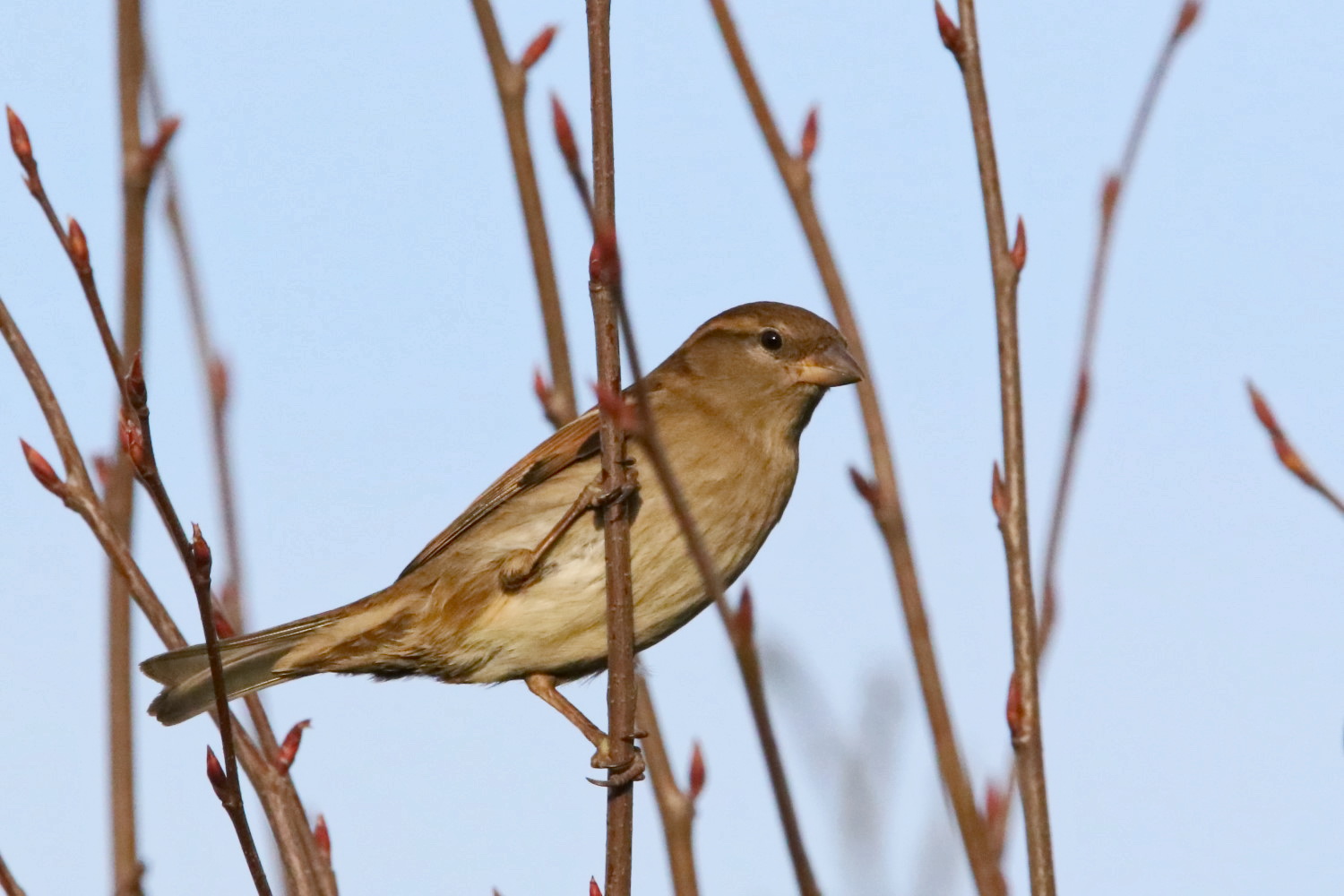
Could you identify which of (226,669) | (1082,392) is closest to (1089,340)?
(1082,392)

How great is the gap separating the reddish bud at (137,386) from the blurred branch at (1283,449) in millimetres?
1796

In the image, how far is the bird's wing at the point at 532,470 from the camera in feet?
16.6

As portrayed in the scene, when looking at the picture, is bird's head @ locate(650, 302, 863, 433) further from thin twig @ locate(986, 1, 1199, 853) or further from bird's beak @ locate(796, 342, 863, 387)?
thin twig @ locate(986, 1, 1199, 853)

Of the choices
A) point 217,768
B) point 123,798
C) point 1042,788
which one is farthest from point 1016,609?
point 123,798

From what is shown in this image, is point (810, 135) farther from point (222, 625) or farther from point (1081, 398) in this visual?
point (222, 625)

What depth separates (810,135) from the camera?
11.8 ft

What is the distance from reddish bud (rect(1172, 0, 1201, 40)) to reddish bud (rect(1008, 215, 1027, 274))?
0.50 meters

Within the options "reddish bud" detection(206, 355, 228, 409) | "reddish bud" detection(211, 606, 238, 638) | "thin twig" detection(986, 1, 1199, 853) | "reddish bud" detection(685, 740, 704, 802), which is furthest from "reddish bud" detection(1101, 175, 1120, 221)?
"reddish bud" detection(211, 606, 238, 638)

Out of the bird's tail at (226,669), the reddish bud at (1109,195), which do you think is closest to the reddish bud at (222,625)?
the bird's tail at (226,669)

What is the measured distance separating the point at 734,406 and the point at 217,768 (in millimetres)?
2857

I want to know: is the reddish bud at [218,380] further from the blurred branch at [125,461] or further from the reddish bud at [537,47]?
the reddish bud at [537,47]

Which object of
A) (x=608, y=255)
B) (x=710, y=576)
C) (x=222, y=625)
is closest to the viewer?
(x=608, y=255)

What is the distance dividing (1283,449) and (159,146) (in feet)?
7.75

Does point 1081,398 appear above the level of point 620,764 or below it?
above
